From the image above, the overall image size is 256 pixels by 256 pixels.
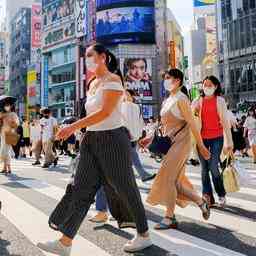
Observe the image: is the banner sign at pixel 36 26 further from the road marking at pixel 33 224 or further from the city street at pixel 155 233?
the city street at pixel 155 233

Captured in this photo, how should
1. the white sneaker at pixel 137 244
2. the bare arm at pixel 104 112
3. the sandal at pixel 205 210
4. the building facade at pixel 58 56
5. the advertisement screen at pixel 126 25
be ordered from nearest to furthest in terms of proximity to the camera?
the bare arm at pixel 104 112 < the white sneaker at pixel 137 244 < the sandal at pixel 205 210 < the advertisement screen at pixel 126 25 < the building facade at pixel 58 56

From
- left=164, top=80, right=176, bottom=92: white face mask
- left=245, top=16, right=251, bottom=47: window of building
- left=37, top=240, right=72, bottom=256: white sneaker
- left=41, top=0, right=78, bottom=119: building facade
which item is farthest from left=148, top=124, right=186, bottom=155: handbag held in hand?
left=41, top=0, right=78, bottom=119: building facade

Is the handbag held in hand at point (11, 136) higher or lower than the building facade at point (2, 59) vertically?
lower

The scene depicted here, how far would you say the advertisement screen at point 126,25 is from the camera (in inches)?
2066

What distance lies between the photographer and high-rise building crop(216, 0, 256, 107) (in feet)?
172

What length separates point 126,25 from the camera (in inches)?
2073

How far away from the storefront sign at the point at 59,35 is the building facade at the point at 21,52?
31.8 ft

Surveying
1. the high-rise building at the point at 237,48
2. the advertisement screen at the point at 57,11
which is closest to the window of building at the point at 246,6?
the high-rise building at the point at 237,48

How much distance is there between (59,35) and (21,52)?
1628 centimetres

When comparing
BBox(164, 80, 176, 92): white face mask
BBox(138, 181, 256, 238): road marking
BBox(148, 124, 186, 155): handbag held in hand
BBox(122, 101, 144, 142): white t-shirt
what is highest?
BBox(164, 80, 176, 92): white face mask

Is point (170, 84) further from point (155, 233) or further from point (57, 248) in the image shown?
point (57, 248)

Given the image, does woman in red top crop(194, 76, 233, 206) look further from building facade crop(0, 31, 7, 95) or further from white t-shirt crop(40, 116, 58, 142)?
building facade crop(0, 31, 7, 95)

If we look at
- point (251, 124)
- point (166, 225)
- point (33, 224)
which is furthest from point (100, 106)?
point (251, 124)

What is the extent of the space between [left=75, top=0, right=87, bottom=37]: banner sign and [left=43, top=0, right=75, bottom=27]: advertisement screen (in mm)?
5503
